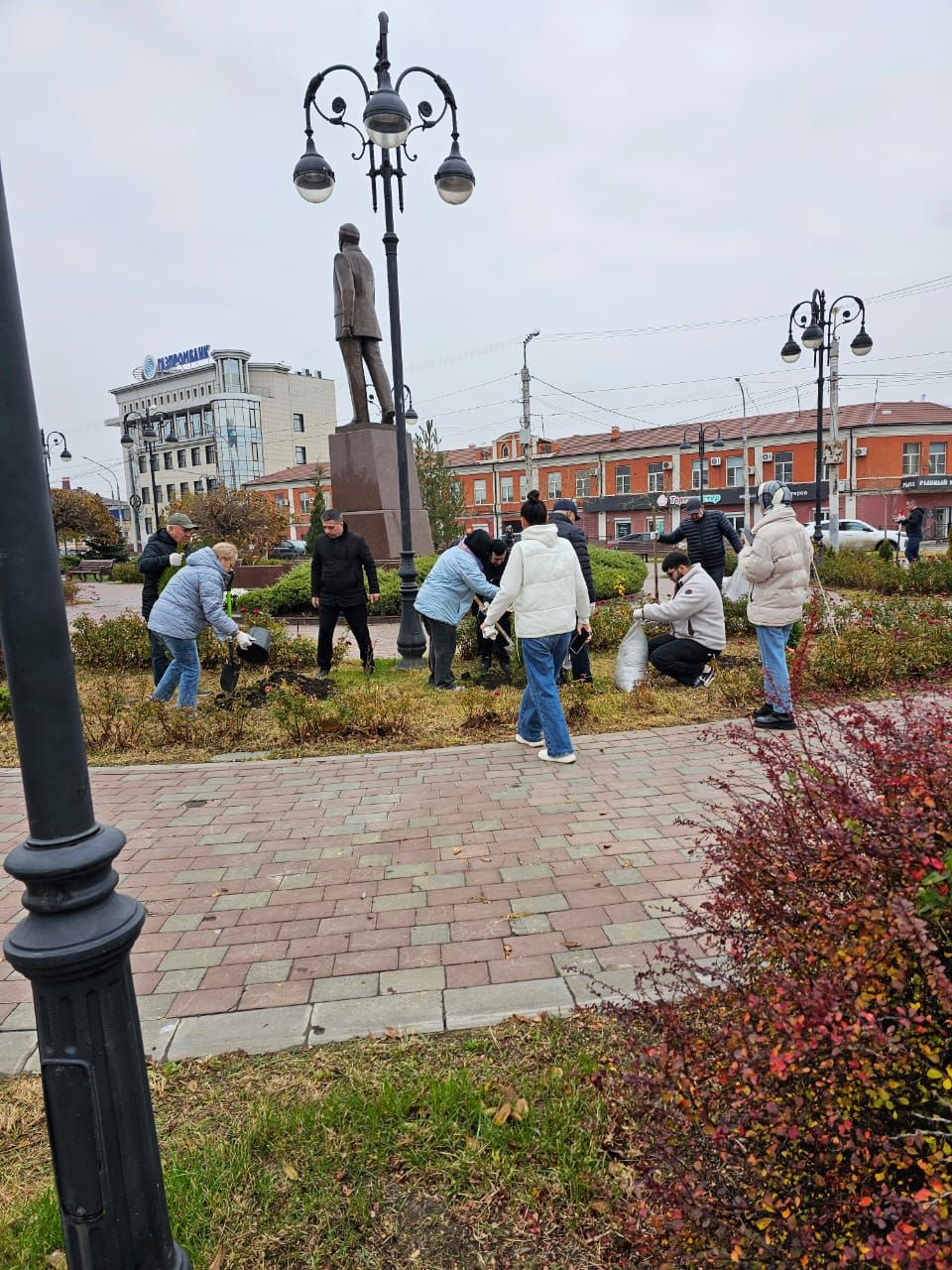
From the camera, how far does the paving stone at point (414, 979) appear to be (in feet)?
9.82

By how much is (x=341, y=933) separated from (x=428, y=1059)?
96 centimetres

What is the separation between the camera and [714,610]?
7328 millimetres

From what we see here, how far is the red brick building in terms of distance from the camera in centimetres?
5038

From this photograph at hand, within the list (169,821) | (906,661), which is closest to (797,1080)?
(169,821)

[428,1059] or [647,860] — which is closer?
[428,1059]

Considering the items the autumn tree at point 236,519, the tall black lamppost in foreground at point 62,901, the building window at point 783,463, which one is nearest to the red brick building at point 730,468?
the building window at point 783,463

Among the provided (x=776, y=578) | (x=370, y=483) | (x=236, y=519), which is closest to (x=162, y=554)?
(x=776, y=578)

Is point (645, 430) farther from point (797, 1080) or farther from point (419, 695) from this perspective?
point (797, 1080)

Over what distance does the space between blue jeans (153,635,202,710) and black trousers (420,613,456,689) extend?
6.89 ft

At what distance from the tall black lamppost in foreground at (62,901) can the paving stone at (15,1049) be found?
1270mm

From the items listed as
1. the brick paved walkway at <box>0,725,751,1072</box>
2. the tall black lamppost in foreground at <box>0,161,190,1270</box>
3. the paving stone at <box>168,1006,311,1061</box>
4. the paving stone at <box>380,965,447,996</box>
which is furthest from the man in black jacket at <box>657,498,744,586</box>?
the tall black lamppost in foreground at <box>0,161,190,1270</box>

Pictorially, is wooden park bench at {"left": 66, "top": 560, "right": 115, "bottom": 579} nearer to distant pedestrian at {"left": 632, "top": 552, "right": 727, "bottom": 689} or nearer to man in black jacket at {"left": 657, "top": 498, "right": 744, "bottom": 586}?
man in black jacket at {"left": 657, "top": 498, "right": 744, "bottom": 586}

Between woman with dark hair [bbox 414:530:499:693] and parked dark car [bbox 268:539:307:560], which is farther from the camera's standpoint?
parked dark car [bbox 268:539:307:560]

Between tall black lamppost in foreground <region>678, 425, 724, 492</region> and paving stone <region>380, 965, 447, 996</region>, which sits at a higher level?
tall black lamppost in foreground <region>678, 425, 724, 492</region>
